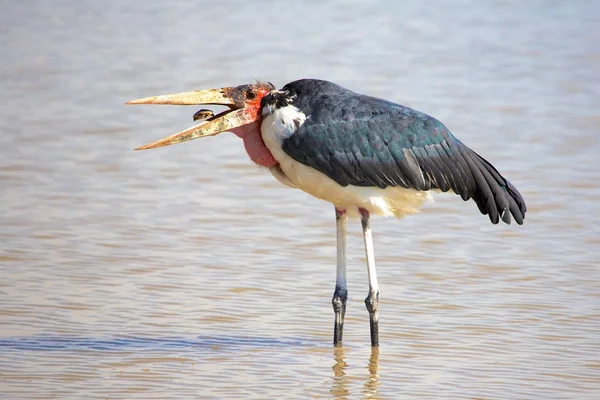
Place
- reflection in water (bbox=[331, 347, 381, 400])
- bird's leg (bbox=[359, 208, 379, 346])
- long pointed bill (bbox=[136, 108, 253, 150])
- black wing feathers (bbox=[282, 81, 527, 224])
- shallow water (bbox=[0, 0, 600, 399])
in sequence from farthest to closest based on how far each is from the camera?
1. bird's leg (bbox=[359, 208, 379, 346])
2. long pointed bill (bbox=[136, 108, 253, 150])
3. black wing feathers (bbox=[282, 81, 527, 224])
4. shallow water (bbox=[0, 0, 600, 399])
5. reflection in water (bbox=[331, 347, 381, 400])

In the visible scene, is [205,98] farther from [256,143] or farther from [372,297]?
[372,297]

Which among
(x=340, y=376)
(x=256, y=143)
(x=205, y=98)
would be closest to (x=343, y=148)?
(x=256, y=143)

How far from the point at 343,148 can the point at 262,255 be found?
216cm

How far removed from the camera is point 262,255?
31.3 ft

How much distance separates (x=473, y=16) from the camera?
22.9 m

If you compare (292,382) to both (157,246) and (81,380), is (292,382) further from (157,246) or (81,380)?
(157,246)

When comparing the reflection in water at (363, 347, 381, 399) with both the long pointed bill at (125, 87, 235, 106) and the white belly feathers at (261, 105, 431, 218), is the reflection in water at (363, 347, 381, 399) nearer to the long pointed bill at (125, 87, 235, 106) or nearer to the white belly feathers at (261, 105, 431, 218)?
the white belly feathers at (261, 105, 431, 218)

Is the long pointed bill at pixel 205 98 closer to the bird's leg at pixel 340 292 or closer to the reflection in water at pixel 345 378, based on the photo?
A: the bird's leg at pixel 340 292

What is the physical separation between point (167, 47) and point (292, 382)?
1290 cm

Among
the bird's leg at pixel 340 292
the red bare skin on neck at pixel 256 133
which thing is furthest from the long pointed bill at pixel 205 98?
the bird's leg at pixel 340 292

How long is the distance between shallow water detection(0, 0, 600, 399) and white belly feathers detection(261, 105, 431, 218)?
0.82 meters

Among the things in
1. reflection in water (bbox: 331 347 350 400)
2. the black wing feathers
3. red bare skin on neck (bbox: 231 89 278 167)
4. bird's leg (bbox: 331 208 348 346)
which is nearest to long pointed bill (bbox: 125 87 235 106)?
red bare skin on neck (bbox: 231 89 278 167)

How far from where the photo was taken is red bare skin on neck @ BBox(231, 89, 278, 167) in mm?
7684

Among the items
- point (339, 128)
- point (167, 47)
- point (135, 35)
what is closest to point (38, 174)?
point (339, 128)
